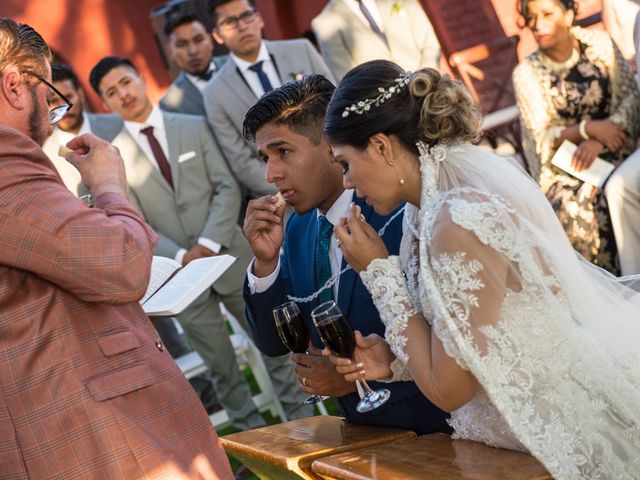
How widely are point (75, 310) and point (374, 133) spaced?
2.94 ft

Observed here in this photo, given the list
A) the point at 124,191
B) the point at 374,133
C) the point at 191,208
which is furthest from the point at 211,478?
the point at 191,208

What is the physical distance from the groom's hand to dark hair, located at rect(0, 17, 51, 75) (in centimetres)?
121

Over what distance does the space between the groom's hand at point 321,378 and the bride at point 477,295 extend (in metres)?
0.37

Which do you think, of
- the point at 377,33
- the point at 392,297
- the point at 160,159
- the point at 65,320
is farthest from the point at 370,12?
the point at 65,320

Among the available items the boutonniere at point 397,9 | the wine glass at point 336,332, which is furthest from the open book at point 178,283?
the boutonniere at point 397,9

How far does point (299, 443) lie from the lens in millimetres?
3037

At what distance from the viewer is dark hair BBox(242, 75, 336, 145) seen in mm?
3424

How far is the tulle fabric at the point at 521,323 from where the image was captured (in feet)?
7.93

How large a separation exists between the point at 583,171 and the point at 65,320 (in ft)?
11.8

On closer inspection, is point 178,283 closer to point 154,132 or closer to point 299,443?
point 299,443

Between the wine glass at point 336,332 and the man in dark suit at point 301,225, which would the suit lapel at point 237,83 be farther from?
the wine glass at point 336,332

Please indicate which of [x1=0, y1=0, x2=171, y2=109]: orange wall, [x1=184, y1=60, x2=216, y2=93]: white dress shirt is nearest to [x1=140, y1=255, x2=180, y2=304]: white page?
[x1=184, y1=60, x2=216, y2=93]: white dress shirt

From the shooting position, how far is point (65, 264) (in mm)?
2357

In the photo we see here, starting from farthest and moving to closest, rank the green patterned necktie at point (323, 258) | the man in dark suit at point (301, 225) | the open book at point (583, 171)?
the open book at point (583, 171), the green patterned necktie at point (323, 258), the man in dark suit at point (301, 225)
